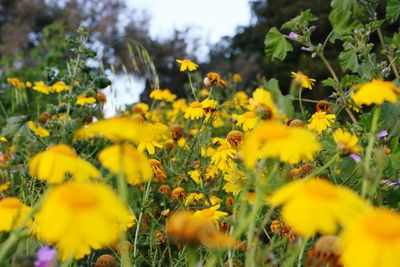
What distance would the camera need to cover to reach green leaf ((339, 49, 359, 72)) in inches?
67.3

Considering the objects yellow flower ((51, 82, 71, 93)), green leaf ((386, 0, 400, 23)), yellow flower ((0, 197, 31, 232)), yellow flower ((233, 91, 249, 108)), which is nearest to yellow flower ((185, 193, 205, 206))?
yellow flower ((233, 91, 249, 108))

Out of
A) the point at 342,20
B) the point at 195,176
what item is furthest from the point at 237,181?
the point at 342,20

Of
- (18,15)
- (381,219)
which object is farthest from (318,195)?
(18,15)

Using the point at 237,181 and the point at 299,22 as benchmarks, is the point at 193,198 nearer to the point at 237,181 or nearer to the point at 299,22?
the point at 237,181

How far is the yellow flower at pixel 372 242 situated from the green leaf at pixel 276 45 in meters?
1.33

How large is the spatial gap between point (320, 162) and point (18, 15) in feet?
37.6

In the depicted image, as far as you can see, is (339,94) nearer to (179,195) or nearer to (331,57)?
(179,195)

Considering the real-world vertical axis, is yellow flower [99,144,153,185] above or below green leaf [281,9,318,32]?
below

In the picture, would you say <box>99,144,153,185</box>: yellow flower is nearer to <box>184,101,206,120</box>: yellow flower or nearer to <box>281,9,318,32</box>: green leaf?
<box>184,101,206,120</box>: yellow flower

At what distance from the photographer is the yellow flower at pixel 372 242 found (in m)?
0.50

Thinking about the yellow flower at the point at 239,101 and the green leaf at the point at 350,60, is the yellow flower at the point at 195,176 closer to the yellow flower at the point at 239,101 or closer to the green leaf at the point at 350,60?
the yellow flower at the point at 239,101

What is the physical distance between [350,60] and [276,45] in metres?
0.24

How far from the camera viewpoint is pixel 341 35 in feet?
6.09

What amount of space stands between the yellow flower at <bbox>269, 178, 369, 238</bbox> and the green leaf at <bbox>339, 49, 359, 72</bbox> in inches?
47.4
